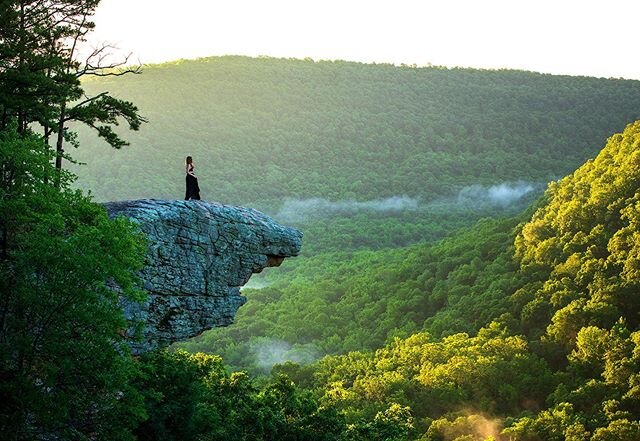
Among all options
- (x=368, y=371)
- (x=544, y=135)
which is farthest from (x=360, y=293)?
(x=544, y=135)

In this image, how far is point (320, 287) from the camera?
397ft

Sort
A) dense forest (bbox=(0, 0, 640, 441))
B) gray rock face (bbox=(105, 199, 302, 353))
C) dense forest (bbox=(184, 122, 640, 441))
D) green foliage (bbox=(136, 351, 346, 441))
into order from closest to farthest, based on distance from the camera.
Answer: dense forest (bbox=(0, 0, 640, 441)) → gray rock face (bbox=(105, 199, 302, 353)) → green foliage (bbox=(136, 351, 346, 441)) → dense forest (bbox=(184, 122, 640, 441))

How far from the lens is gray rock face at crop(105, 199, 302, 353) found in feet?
87.4

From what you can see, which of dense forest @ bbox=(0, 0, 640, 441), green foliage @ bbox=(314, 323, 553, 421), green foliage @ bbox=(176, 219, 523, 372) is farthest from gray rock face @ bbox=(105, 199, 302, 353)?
green foliage @ bbox=(176, 219, 523, 372)

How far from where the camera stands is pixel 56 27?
28.2 m

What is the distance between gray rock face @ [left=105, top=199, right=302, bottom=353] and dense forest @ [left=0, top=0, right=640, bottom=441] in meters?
1.43

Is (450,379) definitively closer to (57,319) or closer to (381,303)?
(381,303)

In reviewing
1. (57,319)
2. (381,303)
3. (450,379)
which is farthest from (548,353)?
(57,319)

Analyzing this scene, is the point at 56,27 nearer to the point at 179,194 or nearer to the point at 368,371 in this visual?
the point at 368,371

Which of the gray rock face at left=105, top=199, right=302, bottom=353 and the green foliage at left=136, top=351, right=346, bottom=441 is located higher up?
the gray rock face at left=105, top=199, right=302, bottom=353

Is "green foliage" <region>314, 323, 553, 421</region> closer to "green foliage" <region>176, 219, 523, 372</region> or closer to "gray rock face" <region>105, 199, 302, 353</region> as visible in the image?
"green foliage" <region>176, 219, 523, 372</region>

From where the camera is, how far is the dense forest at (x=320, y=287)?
20.5 meters

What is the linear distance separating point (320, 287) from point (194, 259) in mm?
93685

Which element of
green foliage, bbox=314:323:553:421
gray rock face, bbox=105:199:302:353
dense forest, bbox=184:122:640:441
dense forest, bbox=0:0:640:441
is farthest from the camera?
green foliage, bbox=314:323:553:421
